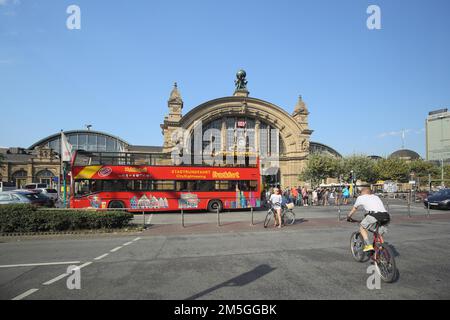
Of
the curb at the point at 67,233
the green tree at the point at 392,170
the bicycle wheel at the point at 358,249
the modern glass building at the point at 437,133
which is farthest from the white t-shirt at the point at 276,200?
the modern glass building at the point at 437,133

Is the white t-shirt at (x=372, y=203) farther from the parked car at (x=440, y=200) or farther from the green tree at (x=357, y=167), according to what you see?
the green tree at (x=357, y=167)

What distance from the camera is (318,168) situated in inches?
1634

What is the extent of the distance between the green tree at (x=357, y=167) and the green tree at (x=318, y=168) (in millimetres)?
3293

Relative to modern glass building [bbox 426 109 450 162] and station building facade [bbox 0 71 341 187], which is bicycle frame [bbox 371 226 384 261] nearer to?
station building facade [bbox 0 71 341 187]

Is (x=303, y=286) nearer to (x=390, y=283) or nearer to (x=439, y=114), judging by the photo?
(x=390, y=283)

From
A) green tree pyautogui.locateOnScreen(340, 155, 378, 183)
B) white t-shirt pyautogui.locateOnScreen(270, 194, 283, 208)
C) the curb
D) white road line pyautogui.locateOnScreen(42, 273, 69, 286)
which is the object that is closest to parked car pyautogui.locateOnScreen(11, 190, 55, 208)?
the curb

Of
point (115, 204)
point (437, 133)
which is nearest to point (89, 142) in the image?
point (115, 204)

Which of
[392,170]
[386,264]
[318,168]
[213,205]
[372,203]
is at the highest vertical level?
[318,168]

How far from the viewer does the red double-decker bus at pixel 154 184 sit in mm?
18281

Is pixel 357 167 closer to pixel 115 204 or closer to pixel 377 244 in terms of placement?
pixel 115 204

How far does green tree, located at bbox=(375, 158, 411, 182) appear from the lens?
178 ft

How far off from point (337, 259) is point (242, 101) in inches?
1598

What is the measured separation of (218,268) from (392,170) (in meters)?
58.8
